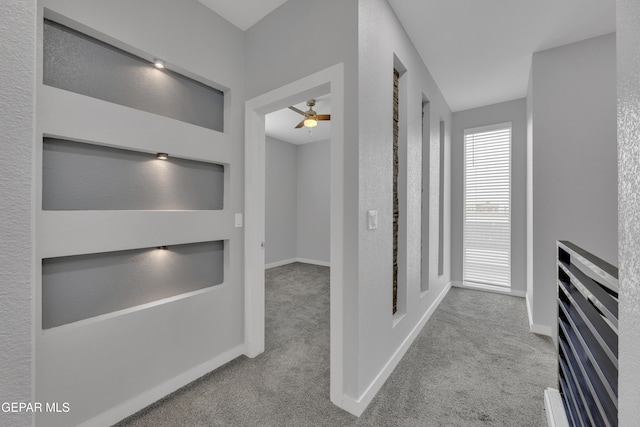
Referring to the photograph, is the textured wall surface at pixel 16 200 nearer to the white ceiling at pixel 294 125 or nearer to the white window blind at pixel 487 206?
the white ceiling at pixel 294 125

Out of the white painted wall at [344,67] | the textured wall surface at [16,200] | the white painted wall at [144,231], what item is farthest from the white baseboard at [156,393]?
the textured wall surface at [16,200]

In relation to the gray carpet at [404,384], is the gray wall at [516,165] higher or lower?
higher

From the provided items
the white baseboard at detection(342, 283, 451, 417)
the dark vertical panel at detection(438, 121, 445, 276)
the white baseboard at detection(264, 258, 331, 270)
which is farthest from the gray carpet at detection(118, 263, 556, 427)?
the white baseboard at detection(264, 258, 331, 270)

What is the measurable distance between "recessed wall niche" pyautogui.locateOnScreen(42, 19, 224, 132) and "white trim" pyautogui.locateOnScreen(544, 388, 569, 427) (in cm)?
292

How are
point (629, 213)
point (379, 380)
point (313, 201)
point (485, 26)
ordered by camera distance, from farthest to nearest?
point (313, 201) < point (485, 26) < point (379, 380) < point (629, 213)

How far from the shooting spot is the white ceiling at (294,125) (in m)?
3.96

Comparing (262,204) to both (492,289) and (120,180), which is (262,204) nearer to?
(120,180)

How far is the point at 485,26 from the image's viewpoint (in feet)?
7.24

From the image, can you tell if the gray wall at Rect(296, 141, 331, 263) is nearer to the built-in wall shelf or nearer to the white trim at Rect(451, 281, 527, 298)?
the white trim at Rect(451, 281, 527, 298)

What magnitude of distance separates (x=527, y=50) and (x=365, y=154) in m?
2.35

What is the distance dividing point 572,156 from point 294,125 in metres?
3.95

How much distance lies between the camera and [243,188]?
2.21m

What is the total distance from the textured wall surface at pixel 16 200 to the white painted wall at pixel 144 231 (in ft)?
2.09

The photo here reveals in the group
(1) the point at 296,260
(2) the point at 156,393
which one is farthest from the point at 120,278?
(1) the point at 296,260
